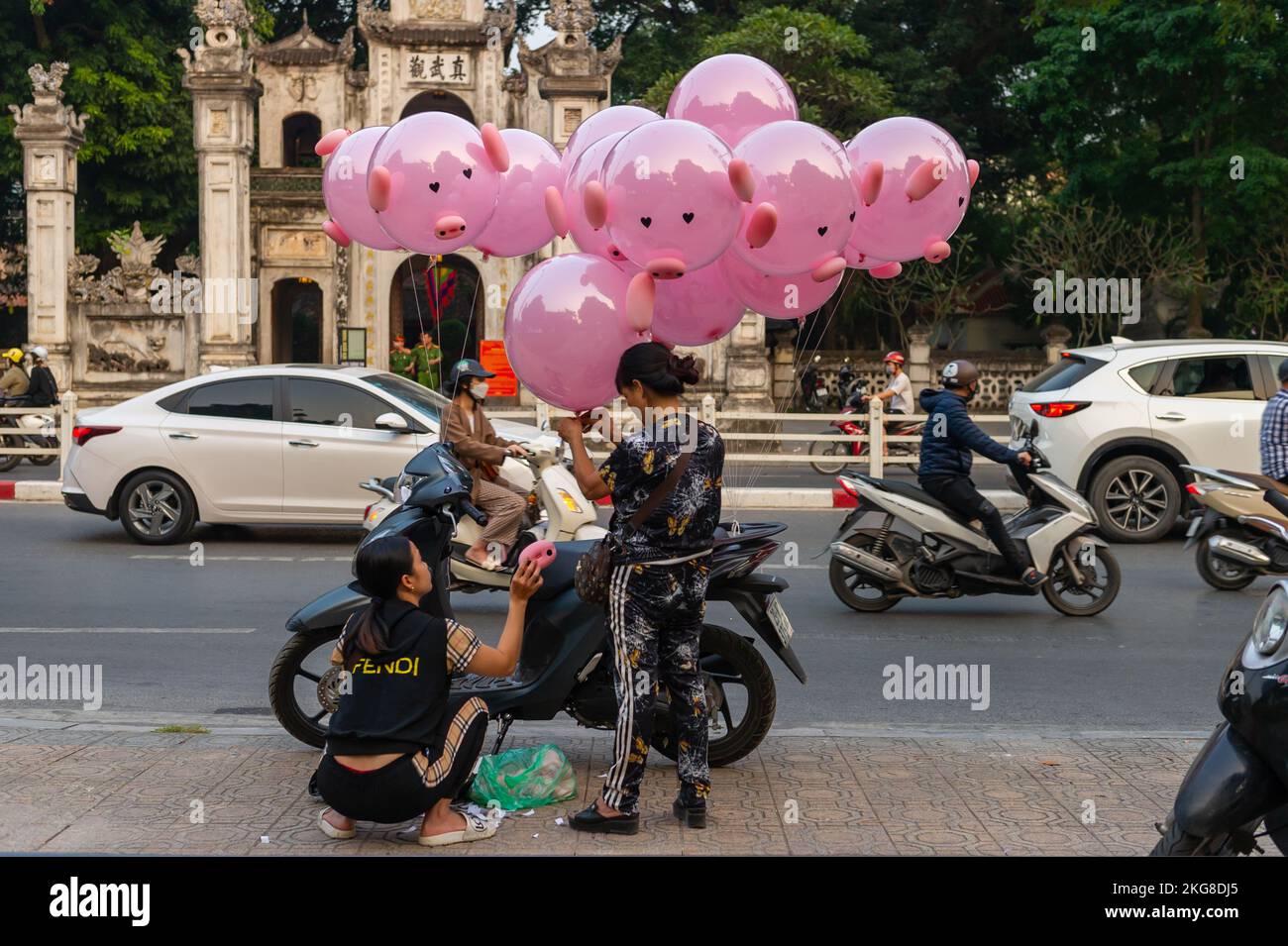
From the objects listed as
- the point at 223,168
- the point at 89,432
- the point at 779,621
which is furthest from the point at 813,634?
the point at 223,168

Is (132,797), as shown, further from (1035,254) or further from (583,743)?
(1035,254)

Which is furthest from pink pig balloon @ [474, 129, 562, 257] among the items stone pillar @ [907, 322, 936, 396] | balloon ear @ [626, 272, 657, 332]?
stone pillar @ [907, 322, 936, 396]

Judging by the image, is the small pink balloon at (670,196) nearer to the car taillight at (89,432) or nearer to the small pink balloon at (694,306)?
the small pink balloon at (694,306)

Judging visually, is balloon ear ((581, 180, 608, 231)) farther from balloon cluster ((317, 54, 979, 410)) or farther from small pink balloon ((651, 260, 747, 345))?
small pink balloon ((651, 260, 747, 345))

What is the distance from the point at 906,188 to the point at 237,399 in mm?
8361

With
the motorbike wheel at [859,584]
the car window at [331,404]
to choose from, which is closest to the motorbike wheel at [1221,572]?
the motorbike wheel at [859,584]

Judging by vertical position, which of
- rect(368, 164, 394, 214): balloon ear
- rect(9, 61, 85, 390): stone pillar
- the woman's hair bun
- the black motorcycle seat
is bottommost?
the black motorcycle seat

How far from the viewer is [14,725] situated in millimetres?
6988

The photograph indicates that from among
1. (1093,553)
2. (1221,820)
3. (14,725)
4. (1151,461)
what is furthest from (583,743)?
(1151,461)

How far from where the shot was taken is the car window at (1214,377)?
13898mm

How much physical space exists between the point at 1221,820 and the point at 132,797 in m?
3.95

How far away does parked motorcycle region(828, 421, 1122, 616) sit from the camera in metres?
10.0

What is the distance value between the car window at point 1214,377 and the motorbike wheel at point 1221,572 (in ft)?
9.78

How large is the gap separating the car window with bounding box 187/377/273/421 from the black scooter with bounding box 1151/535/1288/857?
1044 centimetres
